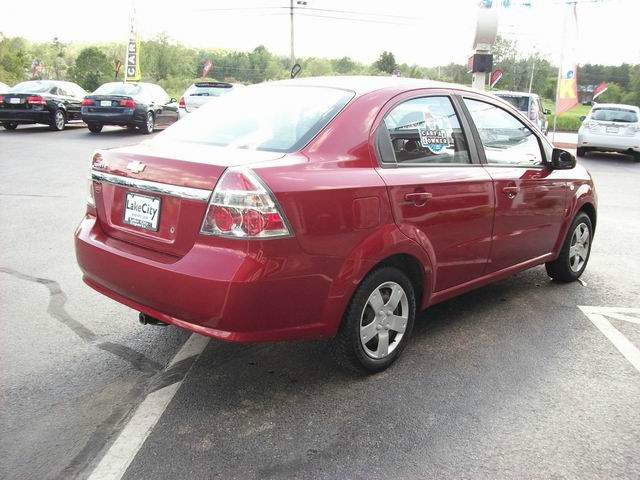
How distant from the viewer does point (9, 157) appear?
12242 mm

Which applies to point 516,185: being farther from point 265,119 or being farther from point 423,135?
point 265,119

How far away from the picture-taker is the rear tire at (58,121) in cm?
1784

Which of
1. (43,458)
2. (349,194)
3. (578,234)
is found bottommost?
(43,458)

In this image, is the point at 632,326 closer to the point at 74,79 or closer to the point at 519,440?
the point at 519,440

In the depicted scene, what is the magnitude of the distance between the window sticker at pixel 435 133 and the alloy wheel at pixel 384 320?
0.92m

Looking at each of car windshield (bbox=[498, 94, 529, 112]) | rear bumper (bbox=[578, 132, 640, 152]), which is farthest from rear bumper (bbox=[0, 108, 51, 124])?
rear bumper (bbox=[578, 132, 640, 152])

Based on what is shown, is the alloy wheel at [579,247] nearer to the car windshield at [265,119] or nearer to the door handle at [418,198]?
the door handle at [418,198]

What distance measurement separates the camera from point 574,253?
5.44m

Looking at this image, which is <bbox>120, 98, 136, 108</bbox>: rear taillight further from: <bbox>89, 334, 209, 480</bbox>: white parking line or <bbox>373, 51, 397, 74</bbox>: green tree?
<bbox>373, 51, 397, 74</bbox>: green tree

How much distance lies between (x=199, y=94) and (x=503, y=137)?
18.2 m

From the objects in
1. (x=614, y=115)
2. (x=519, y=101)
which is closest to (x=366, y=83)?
(x=519, y=101)

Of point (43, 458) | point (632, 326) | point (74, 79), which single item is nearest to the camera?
point (43, 458)

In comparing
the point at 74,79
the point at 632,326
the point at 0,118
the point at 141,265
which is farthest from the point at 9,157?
the point at 74,79

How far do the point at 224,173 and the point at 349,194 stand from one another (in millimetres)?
645
